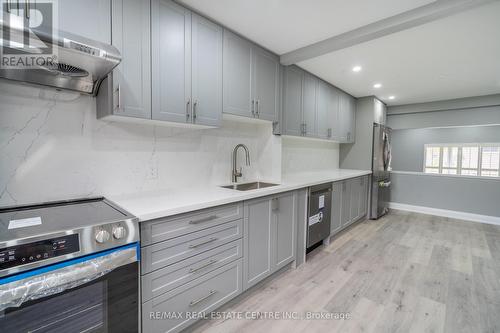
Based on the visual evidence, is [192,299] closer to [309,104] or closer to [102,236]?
[102,236]

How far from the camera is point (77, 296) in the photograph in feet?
3.27

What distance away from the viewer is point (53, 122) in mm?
1398

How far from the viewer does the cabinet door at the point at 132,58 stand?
1.36 metres

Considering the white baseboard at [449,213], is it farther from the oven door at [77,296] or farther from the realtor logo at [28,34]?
the realtor logo at [28,34]

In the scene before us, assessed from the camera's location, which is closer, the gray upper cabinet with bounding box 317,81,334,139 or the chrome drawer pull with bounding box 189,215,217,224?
the chrome drawer pull with bounding box 189,215,217,224

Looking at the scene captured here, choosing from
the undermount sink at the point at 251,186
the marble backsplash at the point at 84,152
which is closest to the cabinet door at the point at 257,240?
the undermount sink at the point at 251,186

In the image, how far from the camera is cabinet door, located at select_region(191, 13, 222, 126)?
1.75 metres

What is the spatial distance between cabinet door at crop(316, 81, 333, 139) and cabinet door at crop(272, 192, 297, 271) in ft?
5.06

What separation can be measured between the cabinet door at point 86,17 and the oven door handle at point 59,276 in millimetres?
1183

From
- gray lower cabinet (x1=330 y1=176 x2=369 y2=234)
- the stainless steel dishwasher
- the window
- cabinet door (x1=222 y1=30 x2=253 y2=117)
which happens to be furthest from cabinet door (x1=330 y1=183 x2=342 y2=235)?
the window

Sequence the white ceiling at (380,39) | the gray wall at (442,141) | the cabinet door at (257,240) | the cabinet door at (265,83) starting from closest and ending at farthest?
1. the white ceiling at (380,39)
2. the cabinet door at (257,240)
3. the cabinet door at (265,83)
4. the gray wall at (442,141)

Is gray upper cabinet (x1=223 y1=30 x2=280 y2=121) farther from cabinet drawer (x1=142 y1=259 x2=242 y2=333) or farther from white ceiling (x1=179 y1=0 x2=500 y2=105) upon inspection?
cabinet drawer (x1=142 y1=259 x2=242 y2=333)

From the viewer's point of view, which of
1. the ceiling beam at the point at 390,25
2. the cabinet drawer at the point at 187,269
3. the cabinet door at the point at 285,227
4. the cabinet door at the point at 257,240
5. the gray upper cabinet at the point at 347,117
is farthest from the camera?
the gray upper cabinet at the point at 347,117

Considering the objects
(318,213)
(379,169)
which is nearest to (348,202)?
(318,213)
